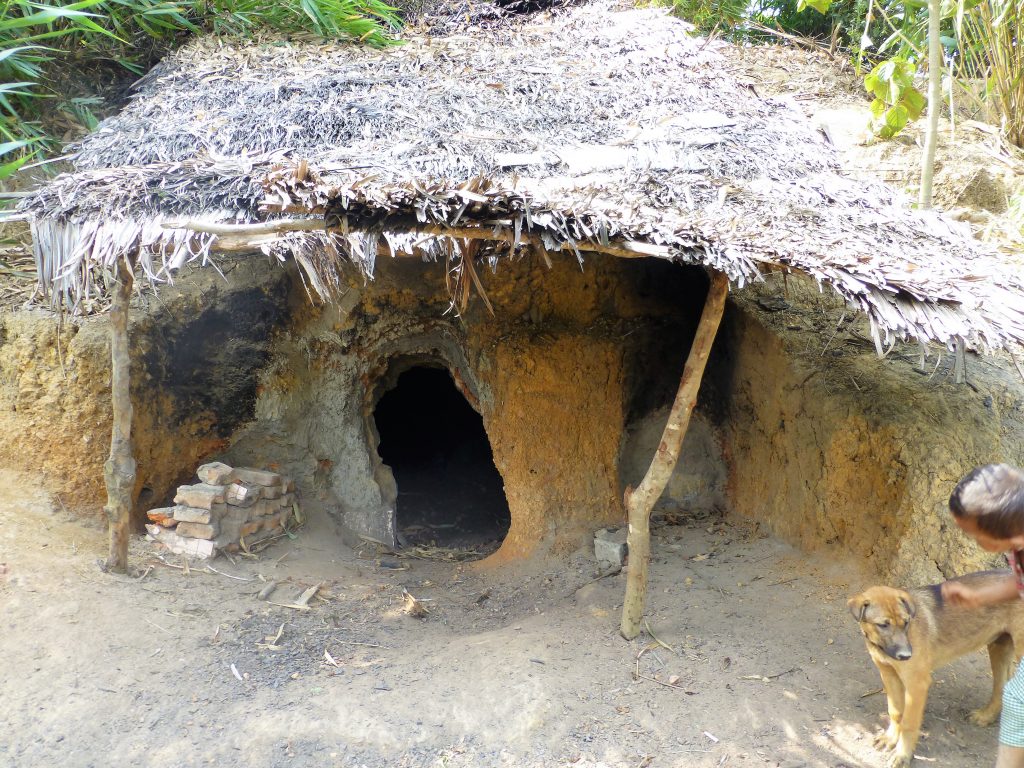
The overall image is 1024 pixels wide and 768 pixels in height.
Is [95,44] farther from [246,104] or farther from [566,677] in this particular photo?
[566,677]

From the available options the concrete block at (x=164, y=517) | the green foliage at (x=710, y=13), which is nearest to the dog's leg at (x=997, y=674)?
the concrete block at (x=164, y=517)

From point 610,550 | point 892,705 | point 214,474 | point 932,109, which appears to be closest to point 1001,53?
point 932,109

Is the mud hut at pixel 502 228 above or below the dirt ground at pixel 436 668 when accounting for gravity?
above

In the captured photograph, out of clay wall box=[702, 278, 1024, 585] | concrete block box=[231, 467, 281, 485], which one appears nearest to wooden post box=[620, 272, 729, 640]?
clay wall box=[702, 278, 1024, 585]

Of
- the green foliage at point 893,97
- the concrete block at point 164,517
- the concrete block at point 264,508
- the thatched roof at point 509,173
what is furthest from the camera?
the green foliage at point 893,97

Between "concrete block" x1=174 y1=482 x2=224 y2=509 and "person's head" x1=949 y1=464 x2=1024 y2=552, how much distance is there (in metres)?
4.52

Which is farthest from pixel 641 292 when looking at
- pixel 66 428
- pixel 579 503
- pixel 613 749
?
pixel 66 428

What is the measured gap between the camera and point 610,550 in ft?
17.7

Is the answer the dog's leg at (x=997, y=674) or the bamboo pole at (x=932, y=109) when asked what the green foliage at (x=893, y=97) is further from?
the dog's leg at (x=997, y=674)

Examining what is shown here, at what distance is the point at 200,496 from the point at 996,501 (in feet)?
15.4

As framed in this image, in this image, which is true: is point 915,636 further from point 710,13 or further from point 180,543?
point 710,13

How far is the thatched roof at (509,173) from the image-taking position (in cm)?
360

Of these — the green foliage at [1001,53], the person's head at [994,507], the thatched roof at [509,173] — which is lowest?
the person's head at [994,507]

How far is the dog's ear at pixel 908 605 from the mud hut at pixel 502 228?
3.76 ft
